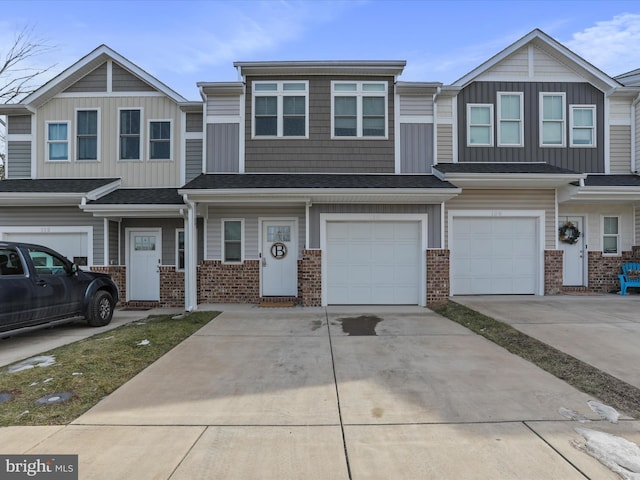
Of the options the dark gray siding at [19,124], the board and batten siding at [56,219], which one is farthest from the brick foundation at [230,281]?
the dark gray siding at [19,124]

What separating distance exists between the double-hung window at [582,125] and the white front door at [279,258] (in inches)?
333

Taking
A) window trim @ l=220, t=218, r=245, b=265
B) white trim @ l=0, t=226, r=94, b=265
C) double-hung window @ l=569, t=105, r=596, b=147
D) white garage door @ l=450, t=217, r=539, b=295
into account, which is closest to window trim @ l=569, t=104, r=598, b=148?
double-hung window @ l=569, t=105, r=596, b=147

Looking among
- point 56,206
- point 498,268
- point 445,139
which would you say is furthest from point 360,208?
point 56,206

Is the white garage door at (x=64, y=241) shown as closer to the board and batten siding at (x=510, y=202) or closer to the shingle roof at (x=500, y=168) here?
the shingle roof at (x=500, y=168)

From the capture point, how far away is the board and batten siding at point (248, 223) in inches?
396

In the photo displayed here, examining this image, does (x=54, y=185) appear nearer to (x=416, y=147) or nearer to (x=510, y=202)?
(x=416, y=147)

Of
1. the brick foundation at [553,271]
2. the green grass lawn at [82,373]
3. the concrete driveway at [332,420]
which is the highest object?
the brick foundation at [553,271]

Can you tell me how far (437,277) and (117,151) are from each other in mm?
9603

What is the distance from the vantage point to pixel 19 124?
34.9 ft

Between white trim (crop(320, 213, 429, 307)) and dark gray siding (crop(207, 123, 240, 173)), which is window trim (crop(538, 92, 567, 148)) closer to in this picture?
white trim (crop(320, 213, 429, 307))

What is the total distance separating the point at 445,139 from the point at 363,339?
22.1ft

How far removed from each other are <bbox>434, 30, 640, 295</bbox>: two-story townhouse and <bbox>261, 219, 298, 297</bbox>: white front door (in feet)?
14.0

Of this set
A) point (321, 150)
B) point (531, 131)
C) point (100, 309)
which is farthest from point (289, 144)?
point (531, 131)

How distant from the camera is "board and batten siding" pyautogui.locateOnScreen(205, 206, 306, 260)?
10055mm
